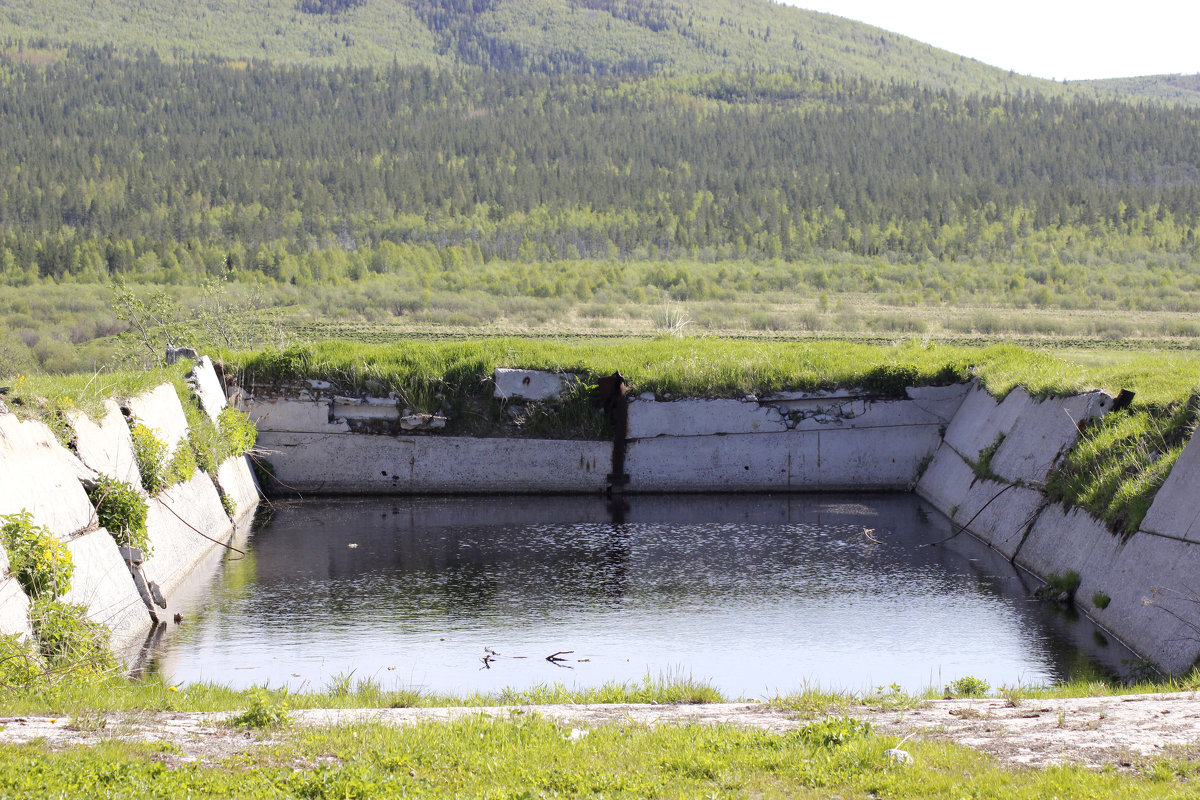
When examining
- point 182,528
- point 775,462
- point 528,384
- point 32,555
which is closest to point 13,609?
point 32,555

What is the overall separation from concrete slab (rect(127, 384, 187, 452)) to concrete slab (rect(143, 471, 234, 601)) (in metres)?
0.71

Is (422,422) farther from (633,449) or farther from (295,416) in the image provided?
(633,449)

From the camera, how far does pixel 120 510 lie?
42.6 ft

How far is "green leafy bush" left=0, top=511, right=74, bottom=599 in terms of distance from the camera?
1000 cm

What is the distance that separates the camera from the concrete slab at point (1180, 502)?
11484mm

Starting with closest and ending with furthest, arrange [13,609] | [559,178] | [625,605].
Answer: [13,609]
[625,605]
[559,178]

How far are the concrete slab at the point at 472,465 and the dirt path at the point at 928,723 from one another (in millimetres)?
13923

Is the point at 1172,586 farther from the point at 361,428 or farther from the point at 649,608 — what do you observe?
the point at 361,428

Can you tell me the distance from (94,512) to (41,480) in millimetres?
968

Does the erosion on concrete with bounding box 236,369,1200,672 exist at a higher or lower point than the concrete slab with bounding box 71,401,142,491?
lower

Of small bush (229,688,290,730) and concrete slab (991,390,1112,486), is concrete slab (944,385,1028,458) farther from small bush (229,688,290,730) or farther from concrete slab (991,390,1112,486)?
small bush (229,688,290,730)

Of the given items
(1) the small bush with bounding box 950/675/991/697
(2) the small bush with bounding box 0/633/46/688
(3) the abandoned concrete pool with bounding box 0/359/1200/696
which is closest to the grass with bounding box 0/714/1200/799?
(2) the small bush with bounding box 0/633/46/688

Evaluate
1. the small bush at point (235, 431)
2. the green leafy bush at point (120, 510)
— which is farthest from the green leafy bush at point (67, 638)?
the small bush at point (235, 431)

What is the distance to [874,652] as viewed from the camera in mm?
12312
